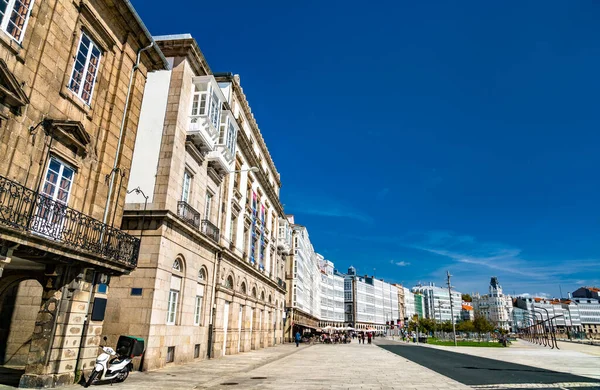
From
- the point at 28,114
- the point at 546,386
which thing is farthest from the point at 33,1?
the point at 546,386

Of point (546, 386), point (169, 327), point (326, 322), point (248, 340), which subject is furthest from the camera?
point (326, 322)

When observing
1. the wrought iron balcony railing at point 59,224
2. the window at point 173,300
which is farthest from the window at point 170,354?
the wrought iron balcony railing at point 59,224

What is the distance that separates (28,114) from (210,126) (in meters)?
11.0

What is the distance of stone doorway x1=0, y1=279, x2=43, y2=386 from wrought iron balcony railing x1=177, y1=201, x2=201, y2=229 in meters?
6.41

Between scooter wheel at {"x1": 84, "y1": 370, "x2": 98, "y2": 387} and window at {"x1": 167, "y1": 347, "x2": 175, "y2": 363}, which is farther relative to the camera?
window at {"x1": 167, "y1": 347, "x2": 175, "y2": 363}

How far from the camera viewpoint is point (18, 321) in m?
13.7

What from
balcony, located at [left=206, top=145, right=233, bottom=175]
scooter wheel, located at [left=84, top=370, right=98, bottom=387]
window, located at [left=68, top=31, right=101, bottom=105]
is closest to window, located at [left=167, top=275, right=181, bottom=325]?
scooter wheel, located at [left=84, top=370, right=98, bottom=387]

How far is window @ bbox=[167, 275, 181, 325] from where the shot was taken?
58.9ft

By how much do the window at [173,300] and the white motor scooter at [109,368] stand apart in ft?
17.0

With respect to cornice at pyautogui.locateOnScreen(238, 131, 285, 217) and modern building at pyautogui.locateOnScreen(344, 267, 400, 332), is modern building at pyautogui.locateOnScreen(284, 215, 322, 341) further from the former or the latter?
modern building at pyautogui.locateOnScreen(344, 267, 400, 332)

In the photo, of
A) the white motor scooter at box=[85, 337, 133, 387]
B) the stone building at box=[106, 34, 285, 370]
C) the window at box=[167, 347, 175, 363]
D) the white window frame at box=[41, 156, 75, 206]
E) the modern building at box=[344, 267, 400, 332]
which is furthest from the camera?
the modern building at box=[344, 267, 400, 332]

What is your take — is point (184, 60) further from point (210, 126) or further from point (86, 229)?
point (86, 229)

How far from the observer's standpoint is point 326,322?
11312 cm

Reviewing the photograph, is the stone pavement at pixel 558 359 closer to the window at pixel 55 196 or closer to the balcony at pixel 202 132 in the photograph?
the balcony at pixel 202 132
